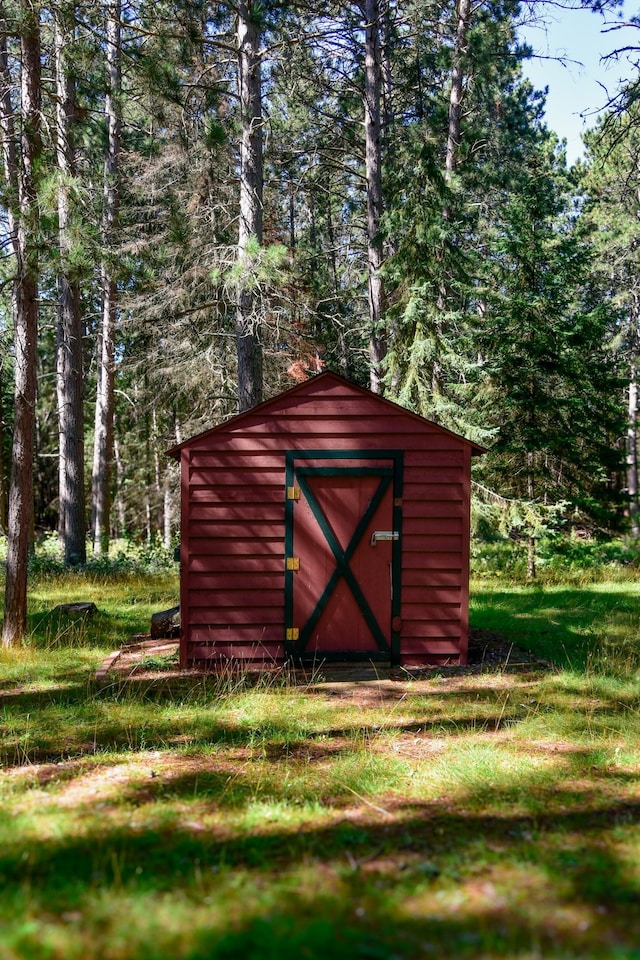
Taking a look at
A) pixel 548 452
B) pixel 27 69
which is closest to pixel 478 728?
pixel 27 69

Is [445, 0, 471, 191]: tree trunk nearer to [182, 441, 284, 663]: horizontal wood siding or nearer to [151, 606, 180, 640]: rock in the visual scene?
[182, 441, 284, 663]: horizontal wood siding

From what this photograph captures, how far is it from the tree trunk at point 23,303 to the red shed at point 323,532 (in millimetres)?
2012

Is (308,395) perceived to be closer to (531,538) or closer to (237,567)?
(237,567)

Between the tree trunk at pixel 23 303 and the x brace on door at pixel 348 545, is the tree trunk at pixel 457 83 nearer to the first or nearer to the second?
the tree trunk at pixel 23 303

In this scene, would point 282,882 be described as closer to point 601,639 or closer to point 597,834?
point 597,834

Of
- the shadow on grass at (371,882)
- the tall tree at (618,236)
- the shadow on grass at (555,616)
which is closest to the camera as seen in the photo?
the shadow on grass at (371,882)

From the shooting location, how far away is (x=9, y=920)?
313cm

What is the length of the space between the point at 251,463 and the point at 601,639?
4.86 meters

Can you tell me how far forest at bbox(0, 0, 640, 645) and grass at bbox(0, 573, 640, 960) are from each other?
3.59 m

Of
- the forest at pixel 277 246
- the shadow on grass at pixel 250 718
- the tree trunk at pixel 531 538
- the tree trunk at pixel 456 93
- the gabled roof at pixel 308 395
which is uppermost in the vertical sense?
the tree trunk at pixel 456 93

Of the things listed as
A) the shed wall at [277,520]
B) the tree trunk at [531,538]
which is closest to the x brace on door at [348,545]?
the shed wall at [277,520]

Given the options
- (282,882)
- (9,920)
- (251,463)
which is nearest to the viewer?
(9,920)

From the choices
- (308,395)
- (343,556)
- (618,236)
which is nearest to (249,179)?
(308,395)

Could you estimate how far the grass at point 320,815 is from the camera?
311cm
